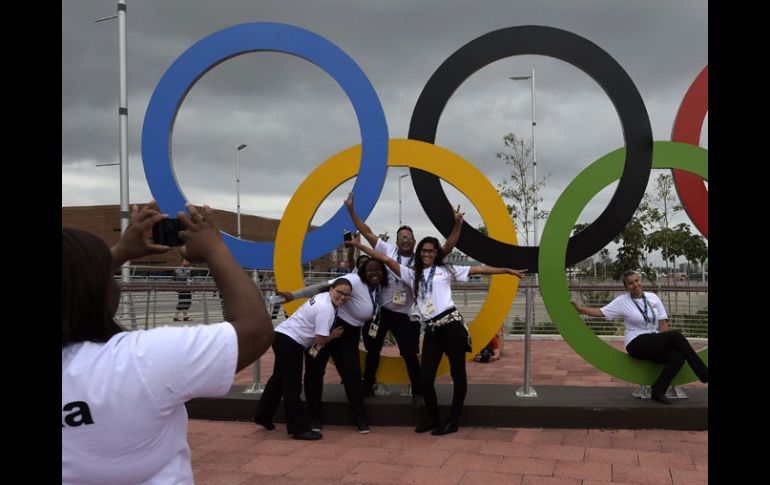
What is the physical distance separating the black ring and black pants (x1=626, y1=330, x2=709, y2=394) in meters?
1.04

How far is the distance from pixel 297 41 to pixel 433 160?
6.45 ft

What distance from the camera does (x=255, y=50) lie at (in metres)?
6.63

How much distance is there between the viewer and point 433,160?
6.44m

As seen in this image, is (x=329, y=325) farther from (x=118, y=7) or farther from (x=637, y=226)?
(x=637, y=226)

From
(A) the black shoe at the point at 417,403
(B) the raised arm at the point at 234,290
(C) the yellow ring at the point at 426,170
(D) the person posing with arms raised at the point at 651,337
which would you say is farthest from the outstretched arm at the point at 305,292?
(B) the raised arm at the point at 234,290

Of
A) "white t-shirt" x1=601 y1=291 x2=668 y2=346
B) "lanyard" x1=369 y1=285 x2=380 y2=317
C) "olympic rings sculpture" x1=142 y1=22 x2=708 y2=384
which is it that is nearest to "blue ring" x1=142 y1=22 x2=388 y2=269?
"olympic rings sculpture" x1=142 y1=22 x2=708 y2=384

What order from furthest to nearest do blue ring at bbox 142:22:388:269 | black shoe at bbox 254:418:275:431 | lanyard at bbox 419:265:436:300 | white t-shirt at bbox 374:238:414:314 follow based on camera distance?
1. blue ring at bbox 142:22:388:269
2. white t-shirt at bbox 374:238:414:314
3. black shoe at bbox 254:418:275:431
4. lanyard at bbox 419:265:436:300

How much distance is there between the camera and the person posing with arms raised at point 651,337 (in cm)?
585

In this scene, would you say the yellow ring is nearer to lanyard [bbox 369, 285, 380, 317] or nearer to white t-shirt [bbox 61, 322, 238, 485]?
lanyard [bbox 369, 285, 380, 317]

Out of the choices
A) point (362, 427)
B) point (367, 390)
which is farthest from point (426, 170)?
point (362, 427)

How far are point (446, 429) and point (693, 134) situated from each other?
13.5 feet

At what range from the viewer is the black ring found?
20.7 ft
